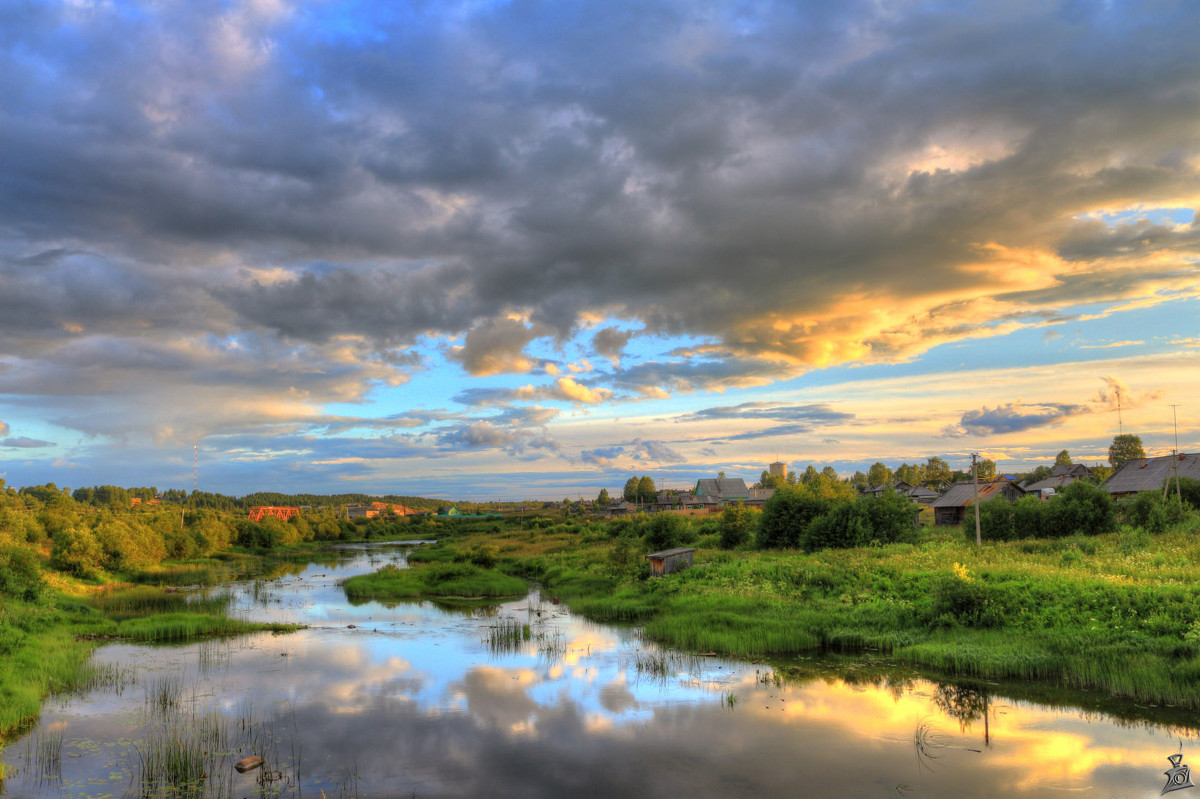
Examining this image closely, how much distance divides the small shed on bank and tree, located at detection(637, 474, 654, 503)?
119944 mm

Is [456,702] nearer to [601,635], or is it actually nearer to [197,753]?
[197,753]

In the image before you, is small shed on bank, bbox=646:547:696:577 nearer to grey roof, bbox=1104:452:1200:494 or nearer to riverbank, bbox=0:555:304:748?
riverbank, bbox=0:555:304:748

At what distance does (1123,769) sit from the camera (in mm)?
13984

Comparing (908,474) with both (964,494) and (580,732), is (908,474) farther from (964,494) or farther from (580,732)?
(580,732)

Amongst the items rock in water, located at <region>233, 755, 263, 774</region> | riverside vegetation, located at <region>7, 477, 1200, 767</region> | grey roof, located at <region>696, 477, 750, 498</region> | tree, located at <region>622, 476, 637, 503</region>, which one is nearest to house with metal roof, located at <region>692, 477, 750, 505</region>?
grey roof, located at <region>696, 477, 750, 498</region>

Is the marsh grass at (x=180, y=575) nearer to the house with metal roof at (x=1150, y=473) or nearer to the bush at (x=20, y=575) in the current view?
the bush at (x=20, y=575)

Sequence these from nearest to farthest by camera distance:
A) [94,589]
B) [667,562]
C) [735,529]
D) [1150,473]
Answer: [667,562] < [94,589] < [735,529] < [1150,473]

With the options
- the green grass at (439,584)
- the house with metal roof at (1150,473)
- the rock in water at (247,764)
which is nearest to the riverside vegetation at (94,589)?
the rock in water at (247,764)

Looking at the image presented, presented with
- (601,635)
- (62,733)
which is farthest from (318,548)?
(62,733)

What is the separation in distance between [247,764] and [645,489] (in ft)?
542

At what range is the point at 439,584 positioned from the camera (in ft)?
154

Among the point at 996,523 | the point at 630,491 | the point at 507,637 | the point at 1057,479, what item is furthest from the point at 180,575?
the point at 630,491

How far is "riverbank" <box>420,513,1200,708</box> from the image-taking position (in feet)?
66.8

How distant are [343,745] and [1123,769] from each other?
56.0 feet
